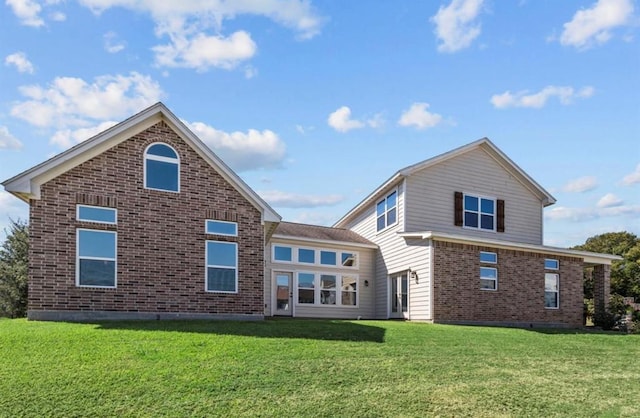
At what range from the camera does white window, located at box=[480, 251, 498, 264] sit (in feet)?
63.1

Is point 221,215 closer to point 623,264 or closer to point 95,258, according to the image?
point 95,258

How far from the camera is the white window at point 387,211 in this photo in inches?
847

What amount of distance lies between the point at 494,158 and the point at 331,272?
8347 millimetres

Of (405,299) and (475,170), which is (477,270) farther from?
(475,170)

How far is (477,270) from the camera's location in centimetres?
1902

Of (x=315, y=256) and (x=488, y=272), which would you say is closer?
(x=488, y=272)

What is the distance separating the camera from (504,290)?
19.5 m

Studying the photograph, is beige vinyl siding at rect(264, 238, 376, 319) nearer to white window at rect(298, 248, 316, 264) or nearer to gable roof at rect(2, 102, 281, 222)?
white window at rect(298, 248, 316, 264)

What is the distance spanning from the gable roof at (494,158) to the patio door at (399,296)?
12.3 ft

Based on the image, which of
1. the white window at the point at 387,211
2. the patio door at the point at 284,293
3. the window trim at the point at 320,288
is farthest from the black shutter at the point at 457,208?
the patio door at the point at 284,293

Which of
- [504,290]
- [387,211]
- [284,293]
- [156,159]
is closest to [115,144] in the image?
[156,159]

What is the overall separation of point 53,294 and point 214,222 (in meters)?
4.53

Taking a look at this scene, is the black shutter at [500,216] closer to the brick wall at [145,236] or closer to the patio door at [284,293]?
the patio door at [284,293]

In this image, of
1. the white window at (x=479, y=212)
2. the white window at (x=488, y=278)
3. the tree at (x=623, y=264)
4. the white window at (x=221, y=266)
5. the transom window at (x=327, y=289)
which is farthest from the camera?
the tree at (x=623, y=264)
